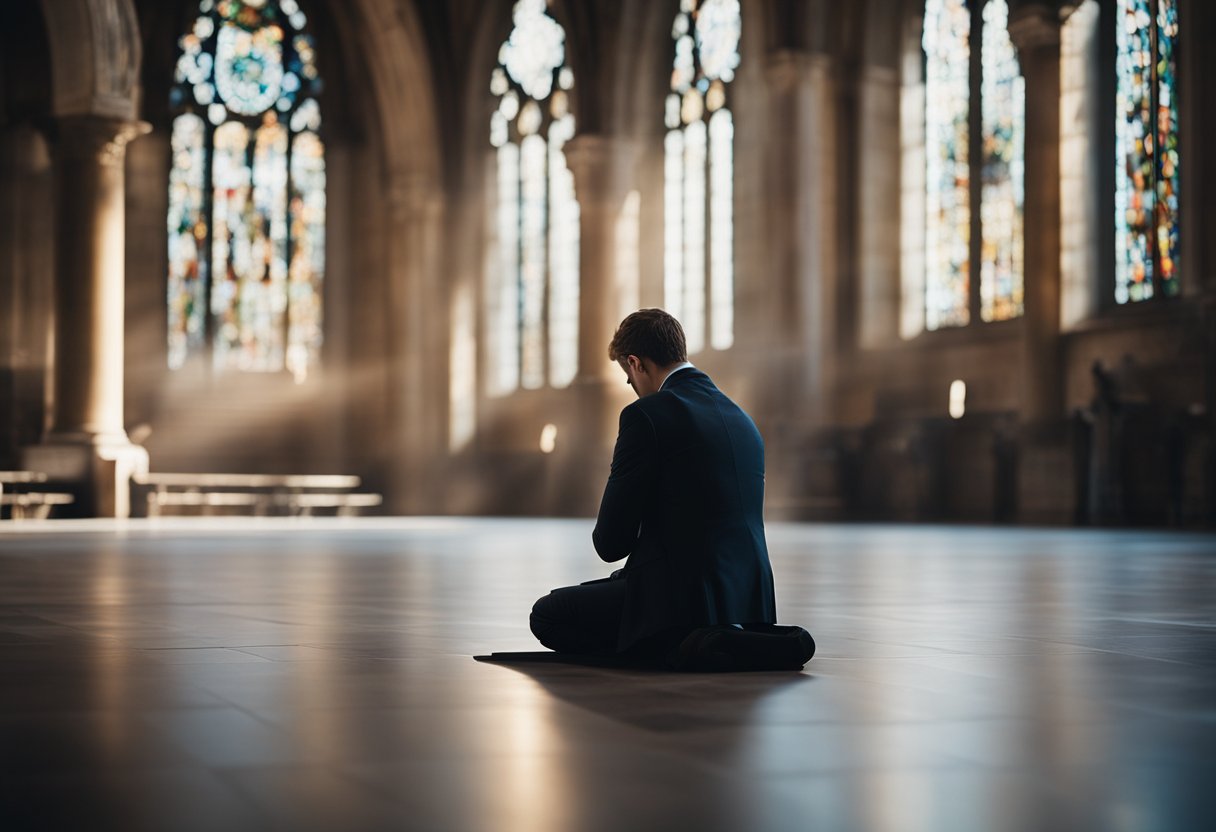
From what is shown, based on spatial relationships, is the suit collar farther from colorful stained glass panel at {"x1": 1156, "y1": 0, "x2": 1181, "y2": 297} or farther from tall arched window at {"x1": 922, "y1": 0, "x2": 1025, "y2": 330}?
tall arched window at {"x1": 922, "y1": 0, "x2": 1025, "y2": 330}

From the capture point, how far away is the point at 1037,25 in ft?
69.9

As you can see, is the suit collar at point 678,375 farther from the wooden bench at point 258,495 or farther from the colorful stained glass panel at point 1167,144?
the wooden bench at point 258,495

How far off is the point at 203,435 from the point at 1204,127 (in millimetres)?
20123

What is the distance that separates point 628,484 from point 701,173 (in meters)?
24.3

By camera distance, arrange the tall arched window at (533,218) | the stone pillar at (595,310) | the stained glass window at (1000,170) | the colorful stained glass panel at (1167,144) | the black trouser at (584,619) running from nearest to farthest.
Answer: the black trouser at (584,619), the colorful stained glass panel at (1167,144), the stained glass window at (1000,170), the stone pillar at (595,310), the tall arched window at (533,218)

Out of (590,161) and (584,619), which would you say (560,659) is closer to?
(584,619)

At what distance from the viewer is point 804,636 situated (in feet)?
15.5

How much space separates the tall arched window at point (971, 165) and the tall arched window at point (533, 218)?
26.3ft

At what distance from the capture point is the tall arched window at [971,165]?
23359 millimetres

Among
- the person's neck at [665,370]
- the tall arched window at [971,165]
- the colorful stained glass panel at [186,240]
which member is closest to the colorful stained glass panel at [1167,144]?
the tall arched window at [971,165]

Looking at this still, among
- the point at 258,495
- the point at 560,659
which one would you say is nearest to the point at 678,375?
the point at 560,659

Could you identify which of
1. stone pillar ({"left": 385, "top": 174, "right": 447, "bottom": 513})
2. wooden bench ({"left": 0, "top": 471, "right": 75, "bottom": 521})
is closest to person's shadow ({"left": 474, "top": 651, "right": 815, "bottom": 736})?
wooden bench ({"left": 0, "top": 471, "right": 75, "bottom": 521})

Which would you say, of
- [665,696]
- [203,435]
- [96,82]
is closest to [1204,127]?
[96,82]

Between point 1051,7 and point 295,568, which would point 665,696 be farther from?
point 1051,7
